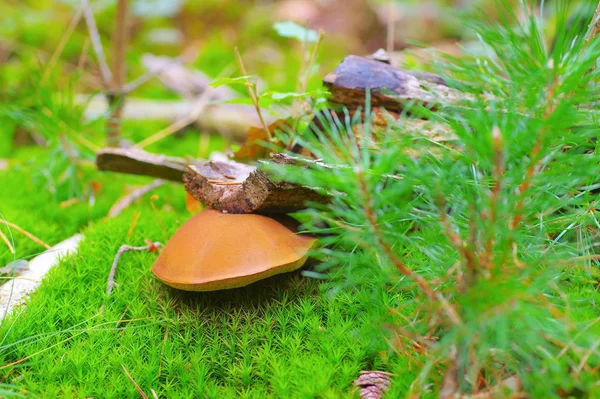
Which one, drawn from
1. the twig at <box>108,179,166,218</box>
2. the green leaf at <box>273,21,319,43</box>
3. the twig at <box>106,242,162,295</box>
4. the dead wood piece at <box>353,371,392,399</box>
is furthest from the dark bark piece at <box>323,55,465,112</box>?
the twig at <box>108,179,166,218</box>

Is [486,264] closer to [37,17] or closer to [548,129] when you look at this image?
[548,129]

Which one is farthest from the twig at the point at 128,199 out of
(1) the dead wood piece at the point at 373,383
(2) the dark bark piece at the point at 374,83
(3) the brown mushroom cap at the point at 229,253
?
(1) the dead wood piece at the point at 373,383

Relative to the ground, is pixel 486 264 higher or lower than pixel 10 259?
higher

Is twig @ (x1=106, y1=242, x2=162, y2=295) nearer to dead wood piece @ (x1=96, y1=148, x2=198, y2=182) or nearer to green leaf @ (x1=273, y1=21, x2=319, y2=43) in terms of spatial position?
dead wood piece @ (x1=96, y1=148, x2=198, y2=182)

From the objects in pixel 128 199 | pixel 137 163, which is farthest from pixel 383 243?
pixel 128 199

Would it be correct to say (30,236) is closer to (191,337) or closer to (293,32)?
(191,337)

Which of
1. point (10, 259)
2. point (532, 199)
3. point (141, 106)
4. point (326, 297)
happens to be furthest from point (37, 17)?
point (532, 199)

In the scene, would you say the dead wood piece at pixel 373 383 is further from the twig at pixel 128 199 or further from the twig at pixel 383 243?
the twig at pixel 128 199
